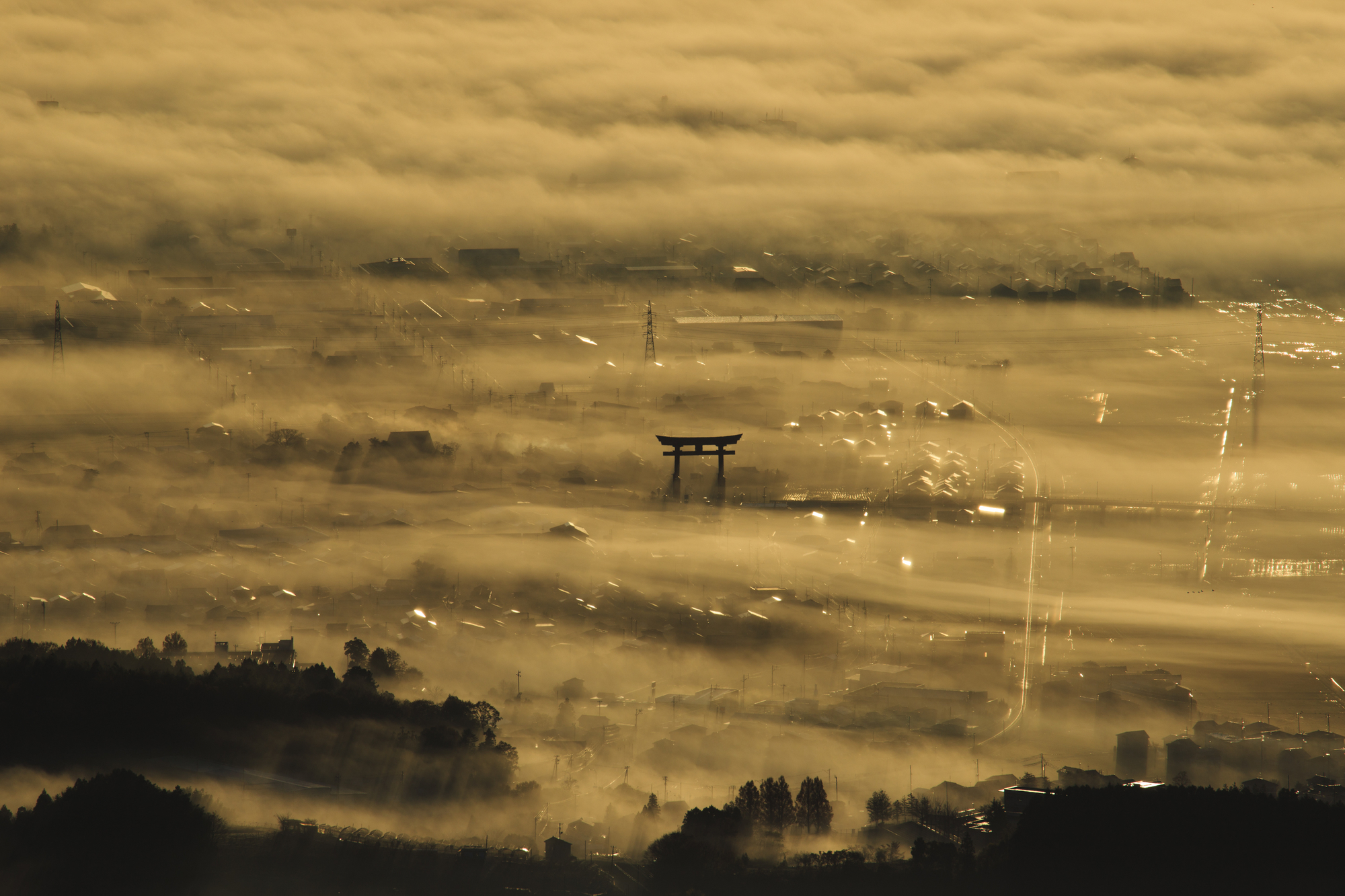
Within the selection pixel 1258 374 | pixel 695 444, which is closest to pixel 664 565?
pixel 695 444

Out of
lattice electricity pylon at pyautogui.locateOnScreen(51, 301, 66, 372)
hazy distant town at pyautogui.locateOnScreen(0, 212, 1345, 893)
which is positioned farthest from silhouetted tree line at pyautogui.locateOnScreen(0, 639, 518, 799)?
lattice electricity pylon at pyautogui.locateOnScreen(51, 301, 66, 372)

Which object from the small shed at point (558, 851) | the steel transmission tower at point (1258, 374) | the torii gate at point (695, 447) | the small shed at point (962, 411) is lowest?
the small shed at point (558, 851)

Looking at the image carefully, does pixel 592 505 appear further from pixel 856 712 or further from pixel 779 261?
pixel 779 261

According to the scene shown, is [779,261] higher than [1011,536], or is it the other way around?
[779,261]

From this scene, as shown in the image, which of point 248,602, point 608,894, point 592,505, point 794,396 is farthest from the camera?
point 794,396

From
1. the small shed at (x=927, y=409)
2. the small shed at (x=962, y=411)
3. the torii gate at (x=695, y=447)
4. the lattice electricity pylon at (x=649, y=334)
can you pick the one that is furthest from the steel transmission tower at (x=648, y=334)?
the small shed at (x=962, y=411)

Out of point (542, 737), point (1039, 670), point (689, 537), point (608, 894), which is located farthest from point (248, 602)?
point (1039, 670)

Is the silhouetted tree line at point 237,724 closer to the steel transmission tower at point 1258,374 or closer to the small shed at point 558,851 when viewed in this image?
the small shed at point 558,851
